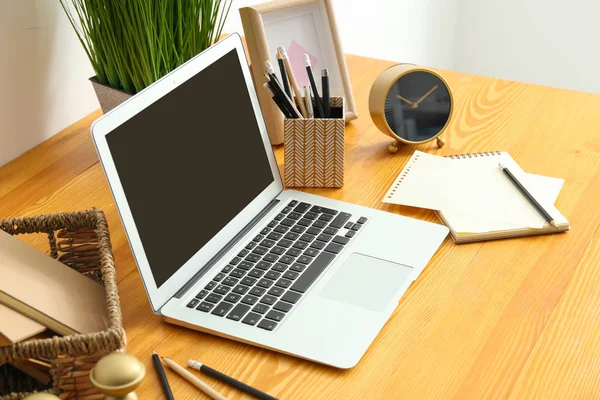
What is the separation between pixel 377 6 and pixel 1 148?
1359 millimetres

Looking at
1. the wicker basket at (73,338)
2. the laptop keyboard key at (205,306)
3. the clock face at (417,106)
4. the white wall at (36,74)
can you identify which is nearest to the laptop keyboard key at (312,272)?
the laptop keyboard key at (205,306)

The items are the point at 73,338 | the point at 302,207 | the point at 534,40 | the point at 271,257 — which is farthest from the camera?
the point at 534,40

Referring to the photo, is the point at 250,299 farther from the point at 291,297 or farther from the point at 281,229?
the point at 281,229

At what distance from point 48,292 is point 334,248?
0.37 meters

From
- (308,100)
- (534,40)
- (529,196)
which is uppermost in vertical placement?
(308,100)

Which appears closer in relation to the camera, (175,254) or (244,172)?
(175,254)

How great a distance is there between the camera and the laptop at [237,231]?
82 cm

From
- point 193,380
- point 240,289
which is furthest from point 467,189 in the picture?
point 193,380

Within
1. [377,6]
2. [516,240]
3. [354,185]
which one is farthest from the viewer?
[377,6]

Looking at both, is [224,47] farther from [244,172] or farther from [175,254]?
[175,254]

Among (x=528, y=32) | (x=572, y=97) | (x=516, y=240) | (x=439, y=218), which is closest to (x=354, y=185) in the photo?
(x=439, y=218)

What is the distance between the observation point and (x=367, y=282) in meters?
0.90

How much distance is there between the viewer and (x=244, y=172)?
1.01 meters

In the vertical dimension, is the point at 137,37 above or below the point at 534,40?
above
